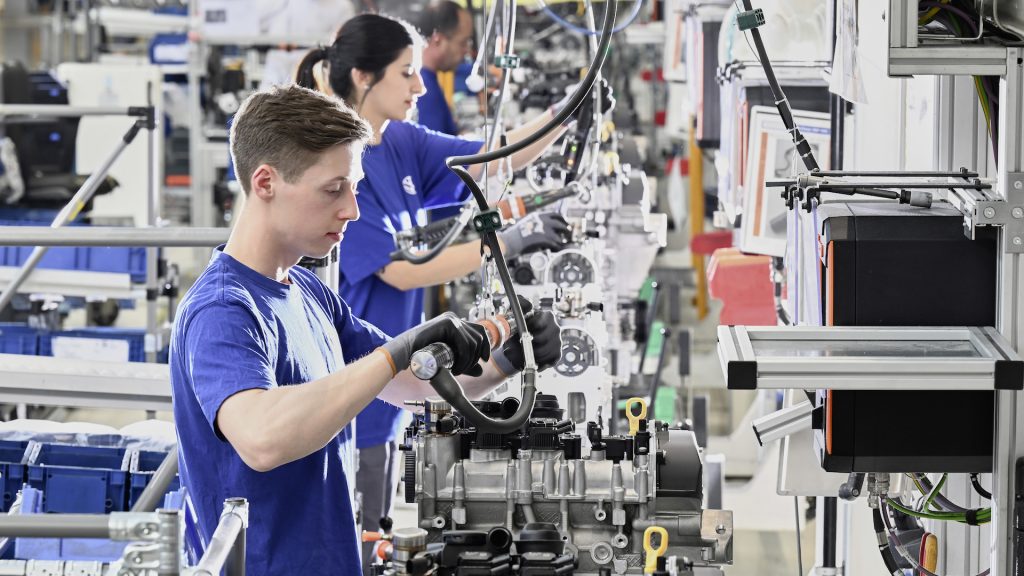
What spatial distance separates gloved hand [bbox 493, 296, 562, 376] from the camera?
2.26m

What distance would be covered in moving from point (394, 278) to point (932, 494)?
1516 mm

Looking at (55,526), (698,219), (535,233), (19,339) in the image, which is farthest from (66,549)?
(698,219)

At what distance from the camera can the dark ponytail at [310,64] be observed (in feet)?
10.9

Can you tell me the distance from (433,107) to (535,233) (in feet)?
6.42

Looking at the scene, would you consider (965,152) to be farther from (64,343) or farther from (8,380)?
(64,343)

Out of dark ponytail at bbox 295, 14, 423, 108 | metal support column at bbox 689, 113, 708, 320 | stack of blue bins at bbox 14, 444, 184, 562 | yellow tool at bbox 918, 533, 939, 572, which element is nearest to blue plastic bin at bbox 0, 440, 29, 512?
stack of blue bins at bbox 14, 444, 184, 562

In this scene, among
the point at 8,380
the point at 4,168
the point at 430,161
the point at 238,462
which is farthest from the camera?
the point at 4,168

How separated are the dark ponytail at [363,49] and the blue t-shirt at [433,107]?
178 cm

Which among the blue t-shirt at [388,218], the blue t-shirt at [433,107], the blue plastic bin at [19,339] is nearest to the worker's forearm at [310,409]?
the blue t-shirt at [388,218]

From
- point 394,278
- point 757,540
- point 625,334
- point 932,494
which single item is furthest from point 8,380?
point 757,540

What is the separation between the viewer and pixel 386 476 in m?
3.29

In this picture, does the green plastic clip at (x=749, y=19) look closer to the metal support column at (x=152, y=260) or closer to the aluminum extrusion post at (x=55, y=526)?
the aluminum extrusion post at (x=55, y=526)

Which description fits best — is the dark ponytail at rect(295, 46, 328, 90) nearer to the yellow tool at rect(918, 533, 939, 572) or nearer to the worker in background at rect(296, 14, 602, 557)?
the worker in background at rect(296, 14, 602, 557)

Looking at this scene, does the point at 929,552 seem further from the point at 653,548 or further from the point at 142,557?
the point at 142,557
